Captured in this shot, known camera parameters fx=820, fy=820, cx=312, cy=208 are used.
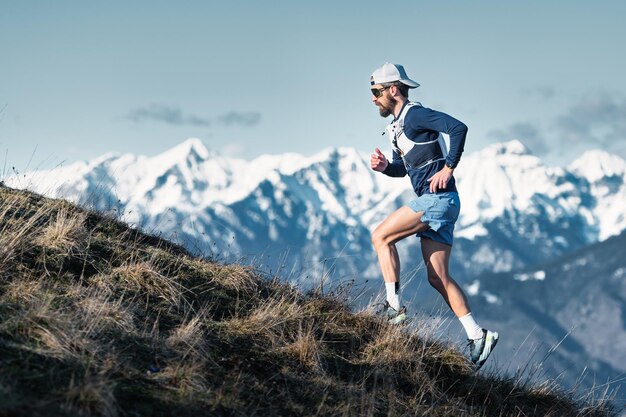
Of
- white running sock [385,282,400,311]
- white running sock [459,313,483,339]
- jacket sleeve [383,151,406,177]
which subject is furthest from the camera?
jacket sleeve [383,151,406,177]

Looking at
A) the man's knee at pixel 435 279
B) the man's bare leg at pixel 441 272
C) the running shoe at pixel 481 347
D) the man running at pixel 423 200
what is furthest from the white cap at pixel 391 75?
the running shoe at pixel 481 347

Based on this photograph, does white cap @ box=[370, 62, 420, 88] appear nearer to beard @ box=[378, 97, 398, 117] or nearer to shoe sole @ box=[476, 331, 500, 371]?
beard @ box=[378, 97, 398, 117]

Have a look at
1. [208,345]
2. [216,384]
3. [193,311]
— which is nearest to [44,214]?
[193,311]

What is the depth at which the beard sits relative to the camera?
28.2 feet

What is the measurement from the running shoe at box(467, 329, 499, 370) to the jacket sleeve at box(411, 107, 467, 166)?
→ 1.87 m

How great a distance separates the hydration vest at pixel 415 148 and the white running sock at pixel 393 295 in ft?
4.10

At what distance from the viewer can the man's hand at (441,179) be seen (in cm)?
810

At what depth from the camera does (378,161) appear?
885cm

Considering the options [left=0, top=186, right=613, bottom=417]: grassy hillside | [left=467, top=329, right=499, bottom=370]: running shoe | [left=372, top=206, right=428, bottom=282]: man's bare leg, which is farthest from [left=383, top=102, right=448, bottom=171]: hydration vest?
[left=467, top=329, right=499, bottom=370]: running shoe

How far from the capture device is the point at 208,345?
655 cm

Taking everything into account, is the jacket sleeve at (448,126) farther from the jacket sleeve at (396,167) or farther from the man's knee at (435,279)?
the man's knee at (435,279)

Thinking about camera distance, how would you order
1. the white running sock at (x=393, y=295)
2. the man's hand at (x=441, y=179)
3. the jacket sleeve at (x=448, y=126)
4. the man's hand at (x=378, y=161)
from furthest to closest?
1. the man's hand at (x=378, y=161)
2. the white running sock at (x=393, y=295)
3. the man's hand at (x=441, y=179)
4. the jacket sleeve at (x=448, y=126)

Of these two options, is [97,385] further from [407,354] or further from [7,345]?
[407,354]

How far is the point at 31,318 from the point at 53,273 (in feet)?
5.28
